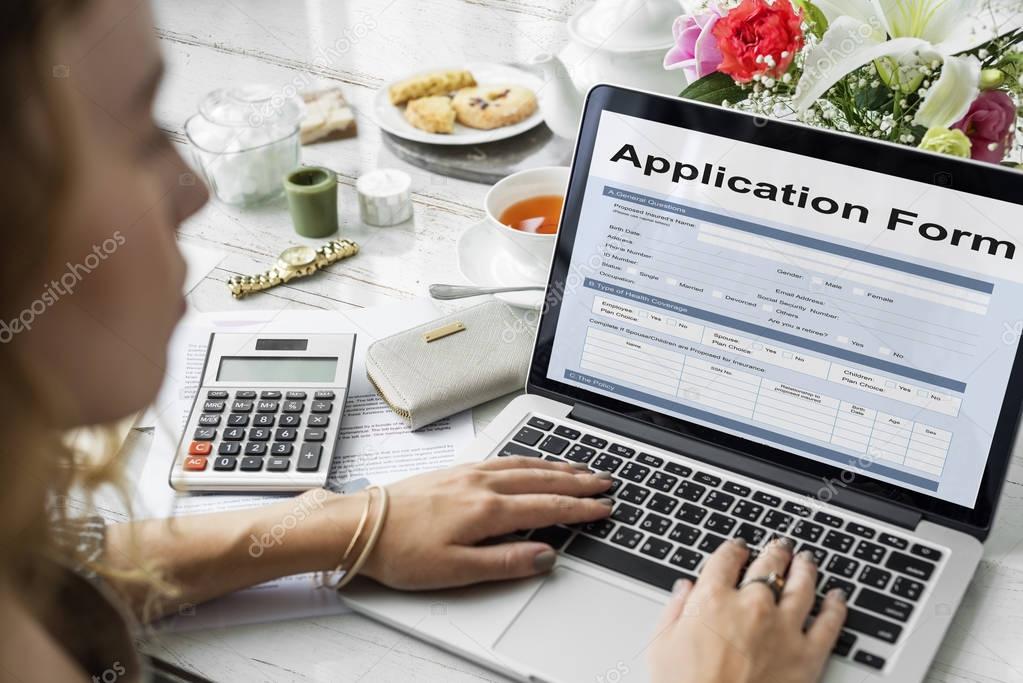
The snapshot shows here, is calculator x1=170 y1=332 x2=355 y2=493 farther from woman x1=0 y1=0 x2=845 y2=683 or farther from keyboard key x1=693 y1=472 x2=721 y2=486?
keyboard key x1=693 y1=472 x2=721 y2=486

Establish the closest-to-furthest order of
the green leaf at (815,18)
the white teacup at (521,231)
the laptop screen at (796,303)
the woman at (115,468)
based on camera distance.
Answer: the woman at (115,468), the laptop screen at (796,303), the green leaf at (815,18), the white teacup at (521,231)

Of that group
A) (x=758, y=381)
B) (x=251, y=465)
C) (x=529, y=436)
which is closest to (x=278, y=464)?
(x=251, y=465)

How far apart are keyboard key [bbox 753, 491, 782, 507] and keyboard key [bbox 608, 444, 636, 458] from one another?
115 mm

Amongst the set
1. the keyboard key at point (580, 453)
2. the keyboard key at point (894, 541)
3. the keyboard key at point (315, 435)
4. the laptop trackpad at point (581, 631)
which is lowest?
the keyboard key at point (315, 435)

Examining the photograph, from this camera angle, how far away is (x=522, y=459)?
84cm

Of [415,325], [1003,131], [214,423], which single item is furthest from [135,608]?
[1003,131]

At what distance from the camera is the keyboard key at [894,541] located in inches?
30.2

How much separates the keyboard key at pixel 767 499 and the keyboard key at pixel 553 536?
0.17 m

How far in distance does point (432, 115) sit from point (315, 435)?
63cm

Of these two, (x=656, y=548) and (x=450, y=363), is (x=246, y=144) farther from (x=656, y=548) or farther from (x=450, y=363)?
(x=656, y=548)

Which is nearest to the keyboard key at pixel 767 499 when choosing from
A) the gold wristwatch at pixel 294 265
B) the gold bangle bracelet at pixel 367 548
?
the gold bangle bracelet at pixel 367 548

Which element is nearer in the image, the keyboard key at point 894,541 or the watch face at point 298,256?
the keyboard key at point 894,541

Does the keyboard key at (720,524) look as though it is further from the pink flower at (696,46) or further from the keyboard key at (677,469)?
the pink flower at (696,46)

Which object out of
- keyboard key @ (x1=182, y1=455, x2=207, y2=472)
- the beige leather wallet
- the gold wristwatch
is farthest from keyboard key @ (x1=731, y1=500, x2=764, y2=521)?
the gold wristwatch
